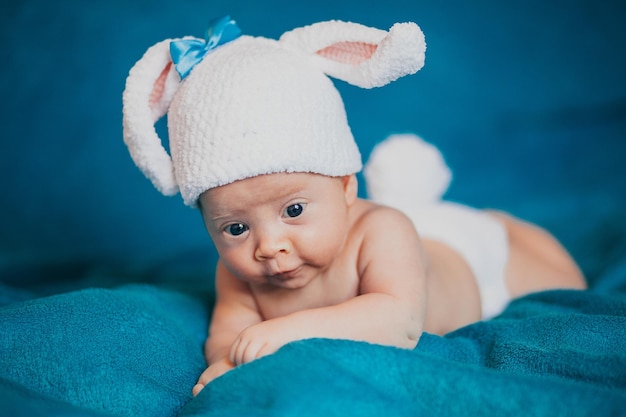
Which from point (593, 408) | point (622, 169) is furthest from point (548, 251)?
Result: point (593, 408)

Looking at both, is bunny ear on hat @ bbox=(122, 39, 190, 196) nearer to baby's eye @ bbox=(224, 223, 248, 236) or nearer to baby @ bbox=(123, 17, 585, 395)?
baby @ bbox=(123, 17, 585, 395)

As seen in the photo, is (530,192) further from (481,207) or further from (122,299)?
(122,299)

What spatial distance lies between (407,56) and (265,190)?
0.28 metres

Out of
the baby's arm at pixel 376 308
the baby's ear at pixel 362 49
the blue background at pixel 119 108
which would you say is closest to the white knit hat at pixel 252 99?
the baby's ear at pixel 362 49

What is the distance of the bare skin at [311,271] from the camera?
1.01 metres

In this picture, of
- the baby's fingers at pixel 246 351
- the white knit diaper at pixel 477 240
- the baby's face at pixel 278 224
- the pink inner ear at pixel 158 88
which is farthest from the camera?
the white knit diaper at pixel 477 240

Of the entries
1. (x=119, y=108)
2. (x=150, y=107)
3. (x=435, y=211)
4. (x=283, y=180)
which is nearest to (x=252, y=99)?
(x=283, y=180)

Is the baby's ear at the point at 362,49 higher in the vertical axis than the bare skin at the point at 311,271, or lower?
higher

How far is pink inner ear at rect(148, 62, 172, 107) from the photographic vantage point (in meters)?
1.18

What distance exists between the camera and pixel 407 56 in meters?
1.03

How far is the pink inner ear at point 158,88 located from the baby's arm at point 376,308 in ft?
1.31

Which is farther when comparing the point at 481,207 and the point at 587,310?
the point at 481,207

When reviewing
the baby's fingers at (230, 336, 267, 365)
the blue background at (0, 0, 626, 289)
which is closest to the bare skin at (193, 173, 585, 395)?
the baby's fingers at (230, 336, 267, 365)

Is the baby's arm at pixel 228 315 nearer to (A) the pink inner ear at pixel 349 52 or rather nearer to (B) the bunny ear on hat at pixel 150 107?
(B) the bunny ear on hat at pixel 150 107
